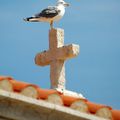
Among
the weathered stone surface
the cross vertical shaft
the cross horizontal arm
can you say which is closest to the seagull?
the cross vertical shaft

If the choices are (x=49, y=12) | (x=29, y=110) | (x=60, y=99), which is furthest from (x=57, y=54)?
(x=29, y=110)

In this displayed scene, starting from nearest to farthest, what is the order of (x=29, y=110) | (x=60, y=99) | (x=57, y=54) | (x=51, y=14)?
(x=29, y=110), (x=60, y=99), (x=57, y=54), (x=51, y=14)

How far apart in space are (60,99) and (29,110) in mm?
522

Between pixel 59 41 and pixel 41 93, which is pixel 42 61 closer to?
pixel 59 41

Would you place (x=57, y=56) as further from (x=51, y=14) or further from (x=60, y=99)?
(x=60, y=99)

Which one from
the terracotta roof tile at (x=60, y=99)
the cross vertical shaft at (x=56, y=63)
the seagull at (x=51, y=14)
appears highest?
the seagull at (x=51, y=14)

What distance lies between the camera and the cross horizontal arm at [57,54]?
33.7 feet

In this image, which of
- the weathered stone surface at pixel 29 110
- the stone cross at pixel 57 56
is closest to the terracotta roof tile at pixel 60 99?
the weathered stone surface at pixel 29 110

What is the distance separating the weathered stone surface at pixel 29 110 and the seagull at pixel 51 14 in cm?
446

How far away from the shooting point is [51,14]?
12133mm

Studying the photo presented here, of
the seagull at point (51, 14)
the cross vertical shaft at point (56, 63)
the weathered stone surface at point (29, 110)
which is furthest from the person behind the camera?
the seagull at point (51, 14)

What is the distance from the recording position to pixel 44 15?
12.0 metres

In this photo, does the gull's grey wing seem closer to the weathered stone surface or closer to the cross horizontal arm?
the cross horizontal arm

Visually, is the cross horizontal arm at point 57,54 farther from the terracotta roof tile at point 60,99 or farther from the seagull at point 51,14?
the terracotta roof tile at point 60,99
